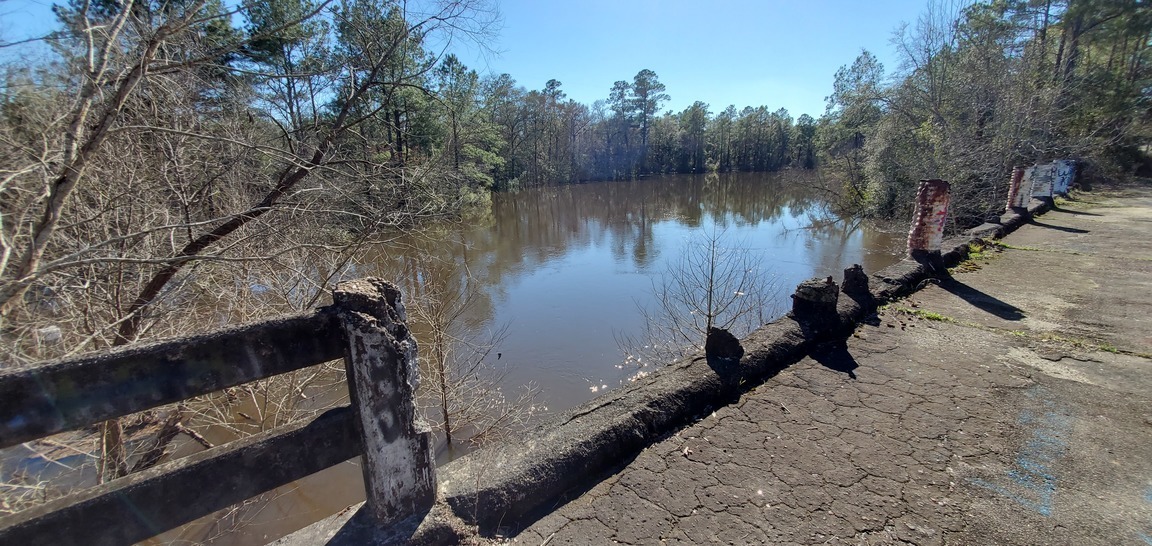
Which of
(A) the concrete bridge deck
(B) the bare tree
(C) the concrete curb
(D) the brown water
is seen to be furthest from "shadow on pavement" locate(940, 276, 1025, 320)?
(B) the bare tree

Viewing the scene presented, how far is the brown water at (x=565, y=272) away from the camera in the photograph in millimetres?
5223

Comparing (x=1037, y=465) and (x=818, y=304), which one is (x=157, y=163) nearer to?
(x=818, y=304)

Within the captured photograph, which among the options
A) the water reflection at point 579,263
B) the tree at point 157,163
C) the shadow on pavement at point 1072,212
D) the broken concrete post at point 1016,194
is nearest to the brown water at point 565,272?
the water reflection at point 579,263

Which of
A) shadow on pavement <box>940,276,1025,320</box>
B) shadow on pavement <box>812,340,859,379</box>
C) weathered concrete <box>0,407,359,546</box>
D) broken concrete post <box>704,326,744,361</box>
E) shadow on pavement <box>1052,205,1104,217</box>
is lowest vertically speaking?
shadow on pavement <box>812,340,859,379</box>

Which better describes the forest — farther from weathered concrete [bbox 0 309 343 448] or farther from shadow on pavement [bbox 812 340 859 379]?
shadow on pavement [bbox 812 340 859 379]

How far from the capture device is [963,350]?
418cm

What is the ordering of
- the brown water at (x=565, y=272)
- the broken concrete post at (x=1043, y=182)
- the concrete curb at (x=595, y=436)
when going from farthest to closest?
the broken concrete post at (x=1043, y=182), the brown water at (x=565, y=272), the concrete curb at (x=595, y=436)

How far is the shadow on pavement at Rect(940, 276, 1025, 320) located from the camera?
5.07 meters

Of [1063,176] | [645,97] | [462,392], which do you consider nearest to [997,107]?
[1063,176]

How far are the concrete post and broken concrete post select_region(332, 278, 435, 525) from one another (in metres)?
7.29

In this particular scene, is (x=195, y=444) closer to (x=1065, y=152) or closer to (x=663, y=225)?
(x=663, y=225)

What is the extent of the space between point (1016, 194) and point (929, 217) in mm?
7260

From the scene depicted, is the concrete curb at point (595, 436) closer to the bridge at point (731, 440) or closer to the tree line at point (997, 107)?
the bridge at point (731, 440)

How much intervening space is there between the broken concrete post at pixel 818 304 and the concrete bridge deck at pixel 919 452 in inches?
9.5
